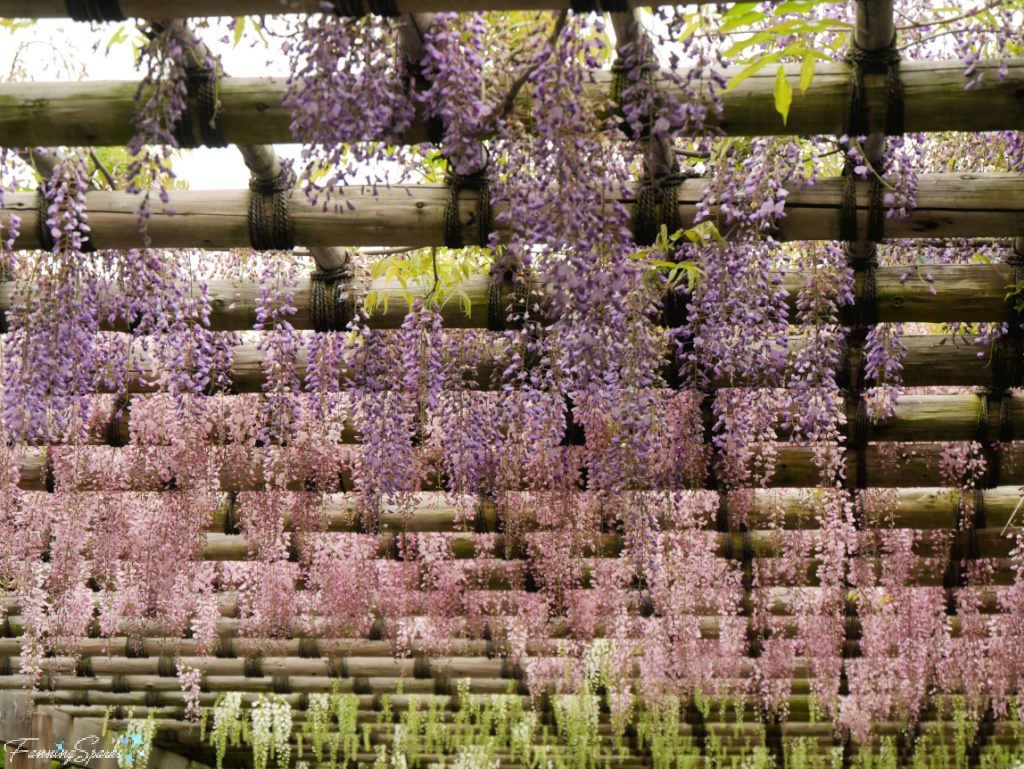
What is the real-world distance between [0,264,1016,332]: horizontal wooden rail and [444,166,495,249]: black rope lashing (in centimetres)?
58

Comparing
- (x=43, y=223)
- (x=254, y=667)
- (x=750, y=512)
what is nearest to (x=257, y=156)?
(x=43, y=223)

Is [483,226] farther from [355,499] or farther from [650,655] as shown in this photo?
[650,655]

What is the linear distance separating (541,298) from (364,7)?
1.81m

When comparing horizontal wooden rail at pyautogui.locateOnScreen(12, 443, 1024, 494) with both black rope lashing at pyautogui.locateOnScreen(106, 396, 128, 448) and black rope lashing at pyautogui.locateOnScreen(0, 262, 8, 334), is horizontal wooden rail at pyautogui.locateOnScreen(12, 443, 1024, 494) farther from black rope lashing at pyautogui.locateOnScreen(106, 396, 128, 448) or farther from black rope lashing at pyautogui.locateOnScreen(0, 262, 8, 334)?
black rope lashing at pyautogui.locateOnScreen(0, 262, 8, 334)

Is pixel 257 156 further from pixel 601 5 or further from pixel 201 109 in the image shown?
pixel 601 5

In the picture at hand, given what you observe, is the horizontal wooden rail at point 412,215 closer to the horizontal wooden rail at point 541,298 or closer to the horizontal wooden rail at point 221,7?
the horizontal wooden rail at point 541,298

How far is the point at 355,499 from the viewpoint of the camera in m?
5.32

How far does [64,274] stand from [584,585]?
4.45 meters

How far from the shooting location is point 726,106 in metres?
2.34

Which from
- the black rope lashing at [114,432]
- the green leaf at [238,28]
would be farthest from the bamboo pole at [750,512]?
the green leaf at [238,28]

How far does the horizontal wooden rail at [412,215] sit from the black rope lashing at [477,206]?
0.02 m

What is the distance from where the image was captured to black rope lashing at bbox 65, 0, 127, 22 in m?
1.78

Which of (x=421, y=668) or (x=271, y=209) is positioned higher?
(x=271, y=209)

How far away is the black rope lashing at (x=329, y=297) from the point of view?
143 inches
